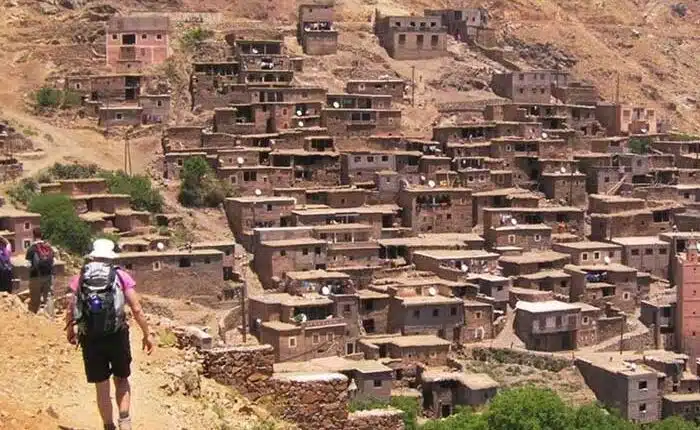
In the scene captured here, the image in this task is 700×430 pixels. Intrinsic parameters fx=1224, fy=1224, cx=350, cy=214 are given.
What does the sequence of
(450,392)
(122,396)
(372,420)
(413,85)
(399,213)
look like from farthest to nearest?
(413,85) → (399,213) → (450,392) → (372,420) → (122,396)

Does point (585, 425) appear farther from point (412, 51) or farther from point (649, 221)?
point (412, 51)

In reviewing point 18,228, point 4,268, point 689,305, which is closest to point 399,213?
point 689,305

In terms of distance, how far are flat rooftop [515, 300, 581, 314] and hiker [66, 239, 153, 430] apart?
1945cm

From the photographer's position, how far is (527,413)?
1872cm

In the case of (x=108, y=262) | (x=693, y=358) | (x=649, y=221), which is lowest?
(x=693, y=358)

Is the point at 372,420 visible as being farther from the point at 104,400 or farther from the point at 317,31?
the point at 317,31

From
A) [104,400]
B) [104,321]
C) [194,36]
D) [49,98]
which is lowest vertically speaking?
[104,400]

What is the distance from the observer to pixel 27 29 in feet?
122

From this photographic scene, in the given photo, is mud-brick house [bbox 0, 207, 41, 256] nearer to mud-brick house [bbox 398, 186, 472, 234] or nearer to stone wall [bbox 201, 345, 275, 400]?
mud-brick house [bbox 398, 186, 472, 234]

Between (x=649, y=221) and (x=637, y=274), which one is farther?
(x=649, y=221)

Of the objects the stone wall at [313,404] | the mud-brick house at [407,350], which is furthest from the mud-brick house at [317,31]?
the stone wall at [313,404]

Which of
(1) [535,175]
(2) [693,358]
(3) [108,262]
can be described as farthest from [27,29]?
(3) [108,262]

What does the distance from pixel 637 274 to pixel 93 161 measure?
13409 mm

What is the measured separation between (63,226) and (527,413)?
10937mm
